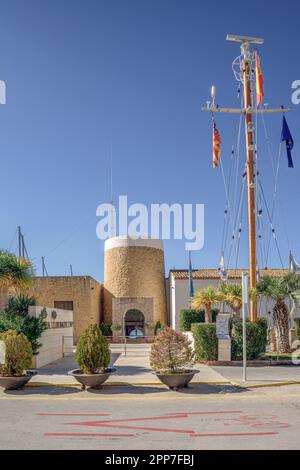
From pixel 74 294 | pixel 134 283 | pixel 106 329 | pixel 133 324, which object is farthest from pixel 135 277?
pixel 74 294

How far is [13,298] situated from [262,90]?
43.8ft

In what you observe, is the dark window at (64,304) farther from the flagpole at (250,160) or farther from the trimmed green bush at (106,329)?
the flagpole at (250,160)

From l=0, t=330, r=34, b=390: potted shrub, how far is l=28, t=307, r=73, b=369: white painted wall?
17.7 feet

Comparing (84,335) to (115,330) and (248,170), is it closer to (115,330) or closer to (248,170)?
(248,170)

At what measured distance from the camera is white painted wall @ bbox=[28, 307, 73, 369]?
2022cm

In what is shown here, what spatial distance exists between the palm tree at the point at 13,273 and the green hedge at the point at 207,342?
278 inches

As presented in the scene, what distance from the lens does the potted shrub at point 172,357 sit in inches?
549

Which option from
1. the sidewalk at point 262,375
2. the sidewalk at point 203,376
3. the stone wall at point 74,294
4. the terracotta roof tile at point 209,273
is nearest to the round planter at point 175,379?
the sidewalk at point 203,376

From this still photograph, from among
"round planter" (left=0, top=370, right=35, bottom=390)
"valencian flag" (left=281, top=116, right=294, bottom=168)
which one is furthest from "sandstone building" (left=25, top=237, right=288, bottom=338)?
"round planter" (left=0, top=370, right=35, bottom=390)

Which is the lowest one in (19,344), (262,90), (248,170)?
(19,344)

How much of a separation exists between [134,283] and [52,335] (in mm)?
19579

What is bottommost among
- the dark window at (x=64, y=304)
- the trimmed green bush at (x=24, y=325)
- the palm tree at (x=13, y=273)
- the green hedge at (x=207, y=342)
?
the green hedge at (x=207, y=342)

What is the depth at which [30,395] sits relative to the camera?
531 inches

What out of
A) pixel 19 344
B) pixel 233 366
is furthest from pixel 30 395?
pixel 233 366
